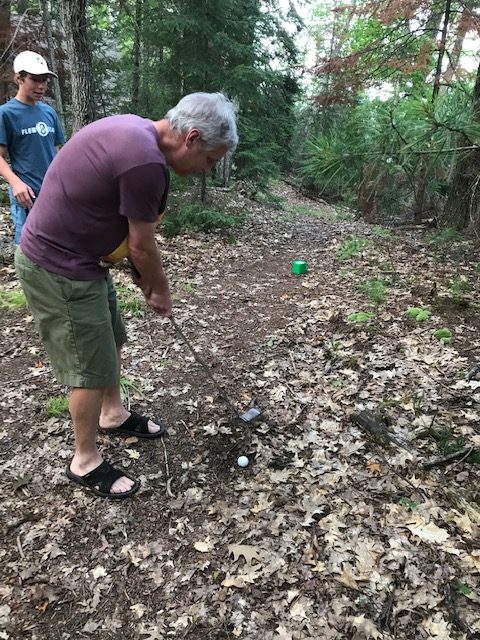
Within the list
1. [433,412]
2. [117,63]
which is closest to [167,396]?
[433,412]

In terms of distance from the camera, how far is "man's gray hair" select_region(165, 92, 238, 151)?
2.08 metres

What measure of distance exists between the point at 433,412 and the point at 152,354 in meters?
2.67

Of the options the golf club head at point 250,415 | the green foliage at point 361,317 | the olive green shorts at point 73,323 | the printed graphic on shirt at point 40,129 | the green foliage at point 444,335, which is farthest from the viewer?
the green foliage at point 361,317

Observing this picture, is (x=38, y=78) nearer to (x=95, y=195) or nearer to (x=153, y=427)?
(x=95, y=195)

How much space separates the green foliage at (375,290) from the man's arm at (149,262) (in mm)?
3405

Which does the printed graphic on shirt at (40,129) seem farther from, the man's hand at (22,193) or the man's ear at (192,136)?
the man's ear at (192,136)

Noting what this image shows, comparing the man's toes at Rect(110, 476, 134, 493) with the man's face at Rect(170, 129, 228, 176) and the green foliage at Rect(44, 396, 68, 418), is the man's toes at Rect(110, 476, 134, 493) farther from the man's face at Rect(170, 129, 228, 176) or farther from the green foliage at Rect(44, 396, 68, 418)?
the man's face at Rect(170, 129, 228, 176)

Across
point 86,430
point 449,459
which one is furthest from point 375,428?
point 86,430

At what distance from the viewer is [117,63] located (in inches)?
432

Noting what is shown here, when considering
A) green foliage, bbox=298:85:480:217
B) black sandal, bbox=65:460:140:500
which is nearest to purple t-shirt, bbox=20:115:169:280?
black sandal, bbox=65:460:140:500

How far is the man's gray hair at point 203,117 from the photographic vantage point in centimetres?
208

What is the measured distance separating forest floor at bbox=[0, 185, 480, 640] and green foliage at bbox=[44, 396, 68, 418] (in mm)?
23

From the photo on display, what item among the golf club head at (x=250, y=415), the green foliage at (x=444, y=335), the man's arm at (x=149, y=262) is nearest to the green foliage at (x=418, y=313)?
the green foliage at (x=444, y=335)

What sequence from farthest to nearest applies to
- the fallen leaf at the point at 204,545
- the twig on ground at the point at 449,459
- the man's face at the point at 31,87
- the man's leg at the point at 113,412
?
the man's face at the point at 31,87 < the man's leg at the point at 113,412 < the twig on ground at the point at 449,459 < the fallen leaf at the point at 204,545
